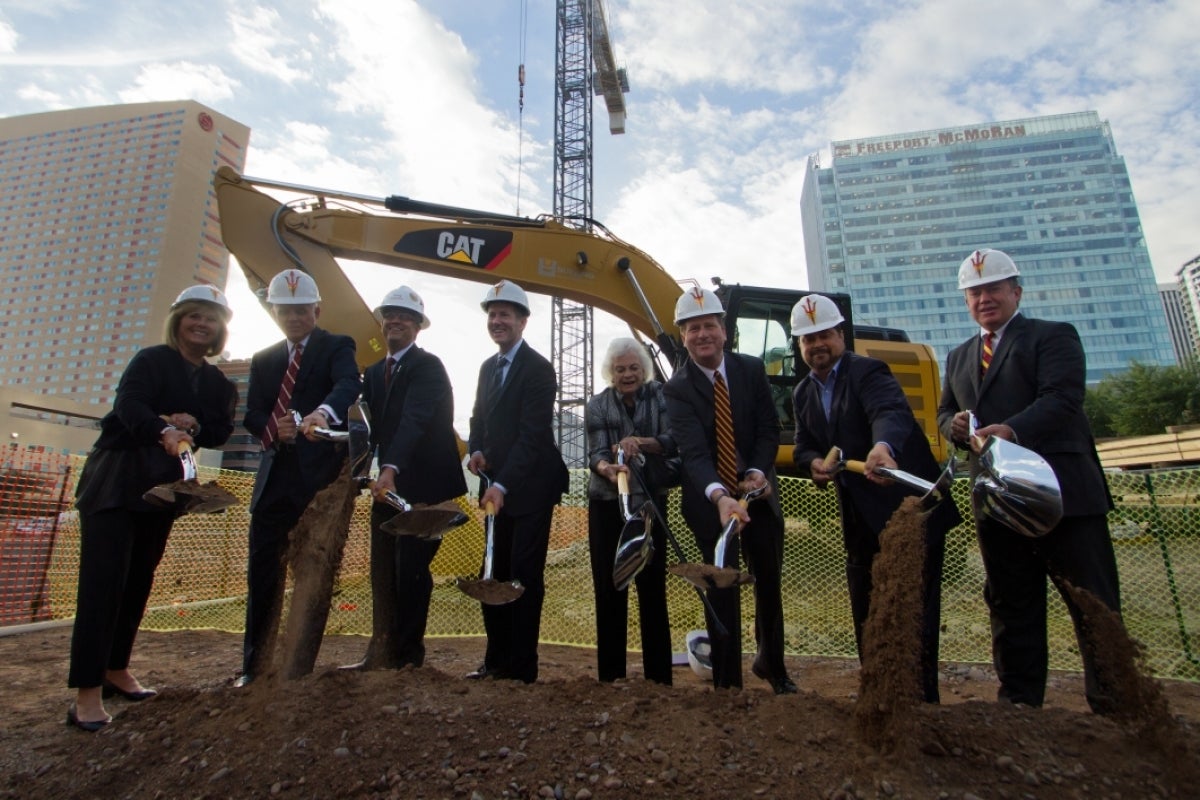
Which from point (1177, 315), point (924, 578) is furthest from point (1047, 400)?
point (1177, 315)

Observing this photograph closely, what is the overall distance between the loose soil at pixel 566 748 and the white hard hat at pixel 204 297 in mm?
1667

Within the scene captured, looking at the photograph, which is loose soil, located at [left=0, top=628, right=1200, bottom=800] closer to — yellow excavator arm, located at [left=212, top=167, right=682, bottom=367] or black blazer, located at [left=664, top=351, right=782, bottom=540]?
black blazer, located at [left=664, top=351, right=782, bottom=540]

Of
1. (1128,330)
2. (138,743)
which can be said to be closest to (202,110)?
(138,743)

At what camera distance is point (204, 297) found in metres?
2.96

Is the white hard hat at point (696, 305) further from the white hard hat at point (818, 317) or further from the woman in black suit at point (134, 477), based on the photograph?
the woman in black suit at point (134, 477)

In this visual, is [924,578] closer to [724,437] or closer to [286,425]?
[724,437]

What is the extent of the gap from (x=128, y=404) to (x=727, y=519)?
2.48 meters

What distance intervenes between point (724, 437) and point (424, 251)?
4509mm

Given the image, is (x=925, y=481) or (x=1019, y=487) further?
(x=925, y=481)

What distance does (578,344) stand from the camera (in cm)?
2872

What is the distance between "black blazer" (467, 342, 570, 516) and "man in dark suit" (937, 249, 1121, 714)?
1.73m

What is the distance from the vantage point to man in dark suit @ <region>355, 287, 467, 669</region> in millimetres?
2998

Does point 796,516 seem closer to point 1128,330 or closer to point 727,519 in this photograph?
point 727,519

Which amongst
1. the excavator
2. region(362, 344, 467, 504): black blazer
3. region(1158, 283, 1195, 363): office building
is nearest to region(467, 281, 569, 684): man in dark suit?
region(362, 344, 467, 504): black blazer
